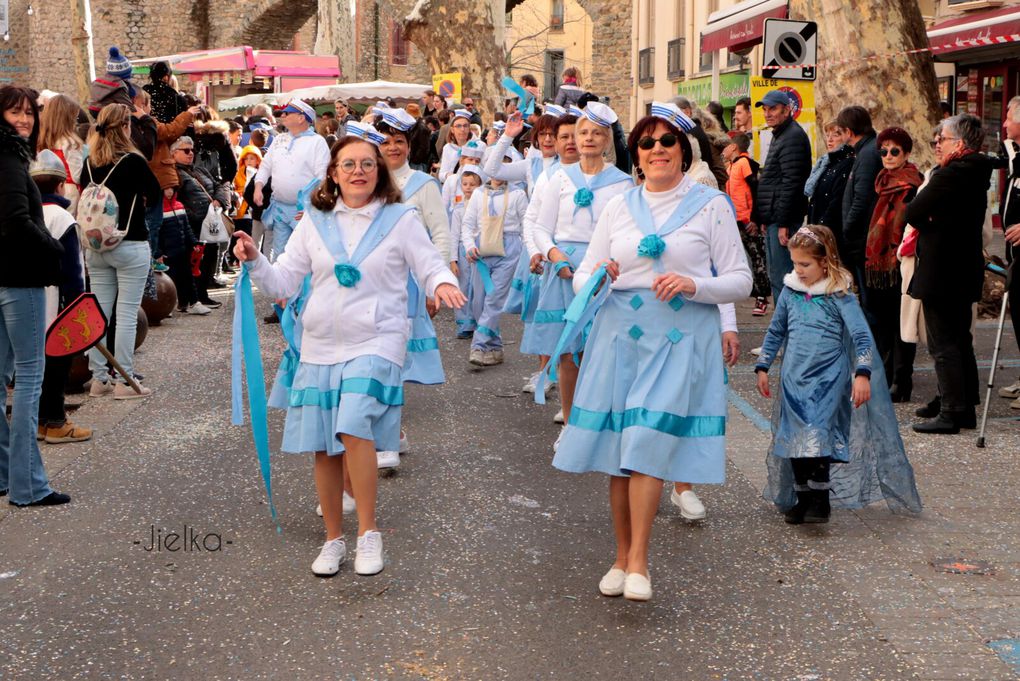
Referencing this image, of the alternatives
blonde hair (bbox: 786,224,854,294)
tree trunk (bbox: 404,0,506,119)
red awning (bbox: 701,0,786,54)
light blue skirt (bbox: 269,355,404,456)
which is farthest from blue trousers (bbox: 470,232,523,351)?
tree trunk (bbox: 404,0,506,119)

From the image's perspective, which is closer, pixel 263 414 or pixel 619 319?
pixel 619 319

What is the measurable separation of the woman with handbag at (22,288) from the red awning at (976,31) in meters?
13.1

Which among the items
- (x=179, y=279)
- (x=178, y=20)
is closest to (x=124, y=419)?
(x=179, y=279)

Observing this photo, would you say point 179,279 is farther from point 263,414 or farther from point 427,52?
point 427,52

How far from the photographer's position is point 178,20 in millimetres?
48406

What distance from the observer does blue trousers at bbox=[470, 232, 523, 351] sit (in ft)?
34.6

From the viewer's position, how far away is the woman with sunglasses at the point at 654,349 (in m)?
4.89

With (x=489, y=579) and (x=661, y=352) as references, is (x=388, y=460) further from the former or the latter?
(x=661, y=352)

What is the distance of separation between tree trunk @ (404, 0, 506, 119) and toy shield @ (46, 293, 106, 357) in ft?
66.1

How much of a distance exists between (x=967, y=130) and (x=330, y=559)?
190 inches

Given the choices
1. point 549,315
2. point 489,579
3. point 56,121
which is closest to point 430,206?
point 549,315

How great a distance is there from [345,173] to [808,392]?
2.26 meters

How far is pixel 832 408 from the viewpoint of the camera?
5.86 metres

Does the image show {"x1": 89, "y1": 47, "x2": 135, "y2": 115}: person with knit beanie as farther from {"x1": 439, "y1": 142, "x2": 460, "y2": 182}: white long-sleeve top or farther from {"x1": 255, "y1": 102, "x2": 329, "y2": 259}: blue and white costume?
{"x1": 439, "y1": 142, "x2": 460, "y2": 182}: white long-sleeve top
